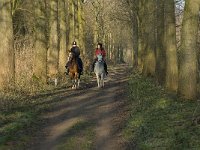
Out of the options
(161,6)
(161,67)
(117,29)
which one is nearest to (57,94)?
(161,67)

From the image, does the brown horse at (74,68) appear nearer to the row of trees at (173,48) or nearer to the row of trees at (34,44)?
the row of trees at (34,44)

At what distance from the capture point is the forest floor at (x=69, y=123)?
1005cm

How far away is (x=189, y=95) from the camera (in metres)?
14.7

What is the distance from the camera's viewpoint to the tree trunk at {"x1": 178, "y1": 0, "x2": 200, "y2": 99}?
1466 centimetres

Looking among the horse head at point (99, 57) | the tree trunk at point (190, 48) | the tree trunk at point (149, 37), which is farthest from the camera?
the tree trunk at point (149, 37)

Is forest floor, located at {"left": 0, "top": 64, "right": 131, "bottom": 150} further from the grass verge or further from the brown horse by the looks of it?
the brown horse

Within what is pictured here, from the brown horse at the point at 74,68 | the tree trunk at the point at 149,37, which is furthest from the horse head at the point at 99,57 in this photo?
the tree trunk at the point at 149,37

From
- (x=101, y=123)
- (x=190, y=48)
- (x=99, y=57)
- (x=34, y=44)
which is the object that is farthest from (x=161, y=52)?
(x=101, y=123)

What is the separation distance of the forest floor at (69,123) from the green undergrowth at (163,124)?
37 cm

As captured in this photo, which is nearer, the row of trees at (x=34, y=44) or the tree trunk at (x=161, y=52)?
the row of trees at (x=34, y=44)

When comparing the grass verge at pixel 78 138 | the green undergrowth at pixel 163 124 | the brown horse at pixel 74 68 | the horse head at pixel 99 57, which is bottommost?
the grass verge at pixel 78 138

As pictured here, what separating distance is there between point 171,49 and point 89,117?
5.83 m

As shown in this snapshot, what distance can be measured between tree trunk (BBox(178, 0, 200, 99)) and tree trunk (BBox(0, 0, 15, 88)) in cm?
727

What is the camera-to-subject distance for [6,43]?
58.7ft
